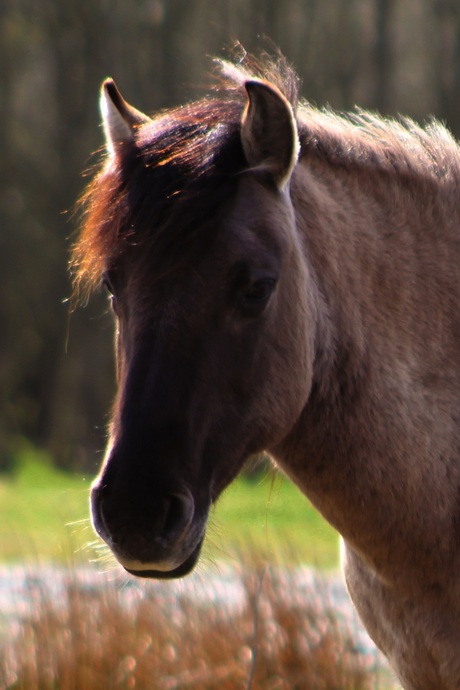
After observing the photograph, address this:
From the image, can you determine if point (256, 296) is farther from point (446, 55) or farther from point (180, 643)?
point (446, 55)

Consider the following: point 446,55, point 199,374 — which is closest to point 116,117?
point 199,374

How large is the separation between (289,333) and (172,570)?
693 mm

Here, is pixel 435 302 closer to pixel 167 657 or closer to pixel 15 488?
pixel 167 657

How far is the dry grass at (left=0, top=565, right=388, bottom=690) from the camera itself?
170 inches

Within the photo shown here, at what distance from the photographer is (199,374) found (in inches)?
107

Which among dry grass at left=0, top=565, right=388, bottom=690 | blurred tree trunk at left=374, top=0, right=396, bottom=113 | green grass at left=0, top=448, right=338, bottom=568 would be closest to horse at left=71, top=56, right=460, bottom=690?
dry grass at left=0, top=565, right=388, bottom=690

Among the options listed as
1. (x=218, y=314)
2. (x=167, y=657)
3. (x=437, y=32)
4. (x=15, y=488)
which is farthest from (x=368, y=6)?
(x=218, y=314)

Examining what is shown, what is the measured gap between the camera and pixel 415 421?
10.2 ft

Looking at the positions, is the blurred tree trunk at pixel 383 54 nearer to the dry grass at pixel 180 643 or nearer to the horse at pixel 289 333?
the dry grass at pixel 180 643

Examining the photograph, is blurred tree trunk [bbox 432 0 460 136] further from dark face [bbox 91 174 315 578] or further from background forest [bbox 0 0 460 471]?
dark face [bbox 91 174 315 578]

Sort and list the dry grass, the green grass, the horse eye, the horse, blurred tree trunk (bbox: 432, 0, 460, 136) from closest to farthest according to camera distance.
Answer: the horse < the horse eye < the dry grass < the green grass < blurred tree trunk (bbox: 432, 0, 460, 136)

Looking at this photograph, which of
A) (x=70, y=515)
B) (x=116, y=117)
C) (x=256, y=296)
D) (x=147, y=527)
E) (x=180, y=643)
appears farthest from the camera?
(x=70, y=515)

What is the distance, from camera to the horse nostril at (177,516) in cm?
258

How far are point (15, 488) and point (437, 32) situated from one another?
7.74m
